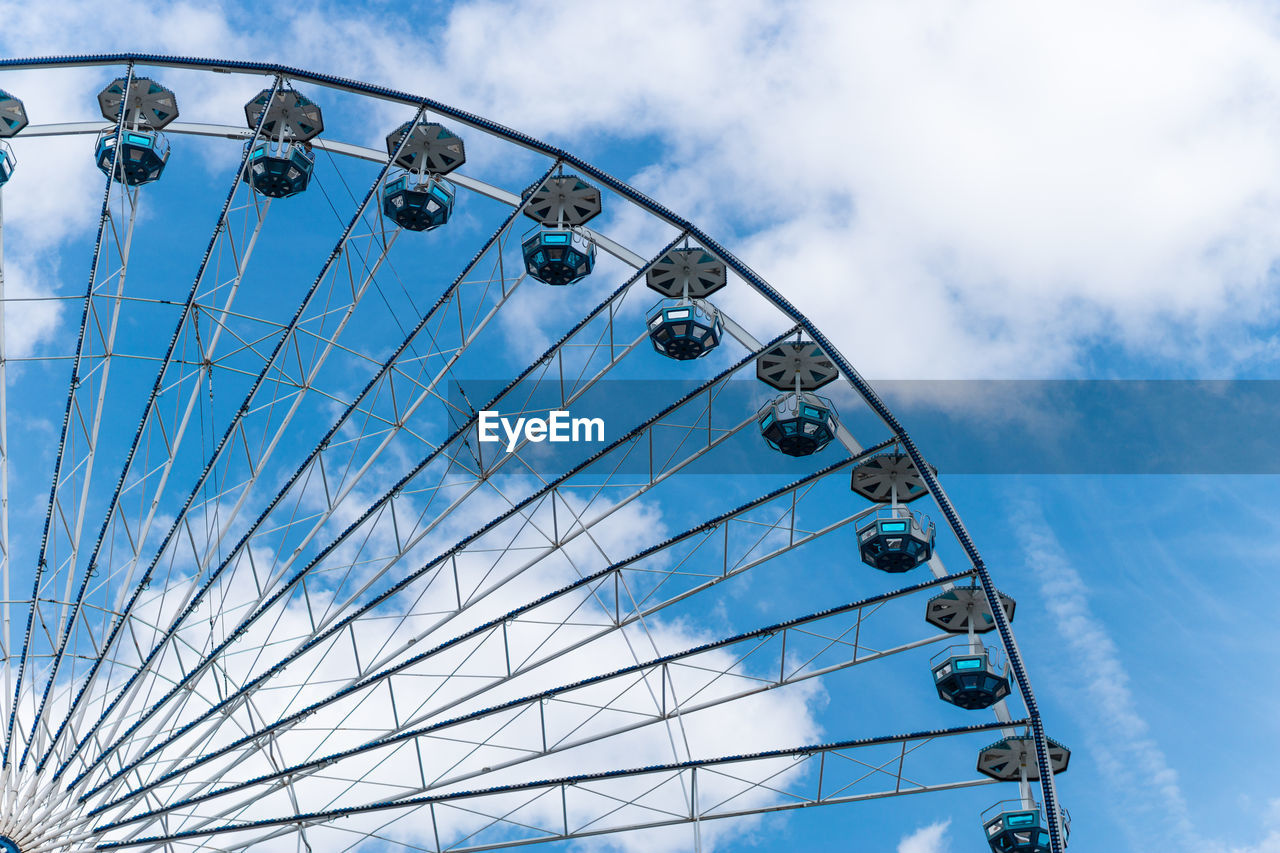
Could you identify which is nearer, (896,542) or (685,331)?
(685,331)

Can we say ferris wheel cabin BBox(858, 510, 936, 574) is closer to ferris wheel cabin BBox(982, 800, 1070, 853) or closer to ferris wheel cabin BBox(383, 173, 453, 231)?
ferris wheel cabin BBox(982, 800, 1070, 853)

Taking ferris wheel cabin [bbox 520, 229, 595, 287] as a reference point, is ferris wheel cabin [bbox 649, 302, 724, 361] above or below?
below

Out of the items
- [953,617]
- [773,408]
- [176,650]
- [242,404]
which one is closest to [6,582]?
[176,650]

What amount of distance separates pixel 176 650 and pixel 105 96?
12.7 m

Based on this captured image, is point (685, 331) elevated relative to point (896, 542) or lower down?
elevated

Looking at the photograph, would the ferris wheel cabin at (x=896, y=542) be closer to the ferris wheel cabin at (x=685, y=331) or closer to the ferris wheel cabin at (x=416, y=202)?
the ferris wheel cabin at (x=685, y=331)

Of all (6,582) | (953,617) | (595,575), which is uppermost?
(953,617)

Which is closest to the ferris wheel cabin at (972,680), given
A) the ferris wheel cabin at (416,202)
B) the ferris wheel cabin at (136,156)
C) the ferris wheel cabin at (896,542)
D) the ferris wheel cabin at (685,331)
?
the ferris wheel cabin at (896,542)

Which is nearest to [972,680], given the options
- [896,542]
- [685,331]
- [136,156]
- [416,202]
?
[896,542]

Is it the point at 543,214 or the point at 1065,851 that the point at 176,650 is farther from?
the point at 1065,851

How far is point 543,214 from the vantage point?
34.5 meters

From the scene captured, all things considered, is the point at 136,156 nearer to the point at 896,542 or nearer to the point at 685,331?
the point at 685,331

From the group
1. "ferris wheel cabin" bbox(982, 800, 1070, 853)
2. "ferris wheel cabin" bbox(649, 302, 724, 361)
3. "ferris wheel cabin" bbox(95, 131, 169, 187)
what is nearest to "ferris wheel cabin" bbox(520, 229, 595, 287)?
"ferris wheel cabin" bbox(649, 302, 724, 361)

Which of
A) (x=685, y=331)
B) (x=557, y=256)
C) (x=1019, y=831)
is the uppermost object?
(x=557, y=256)
